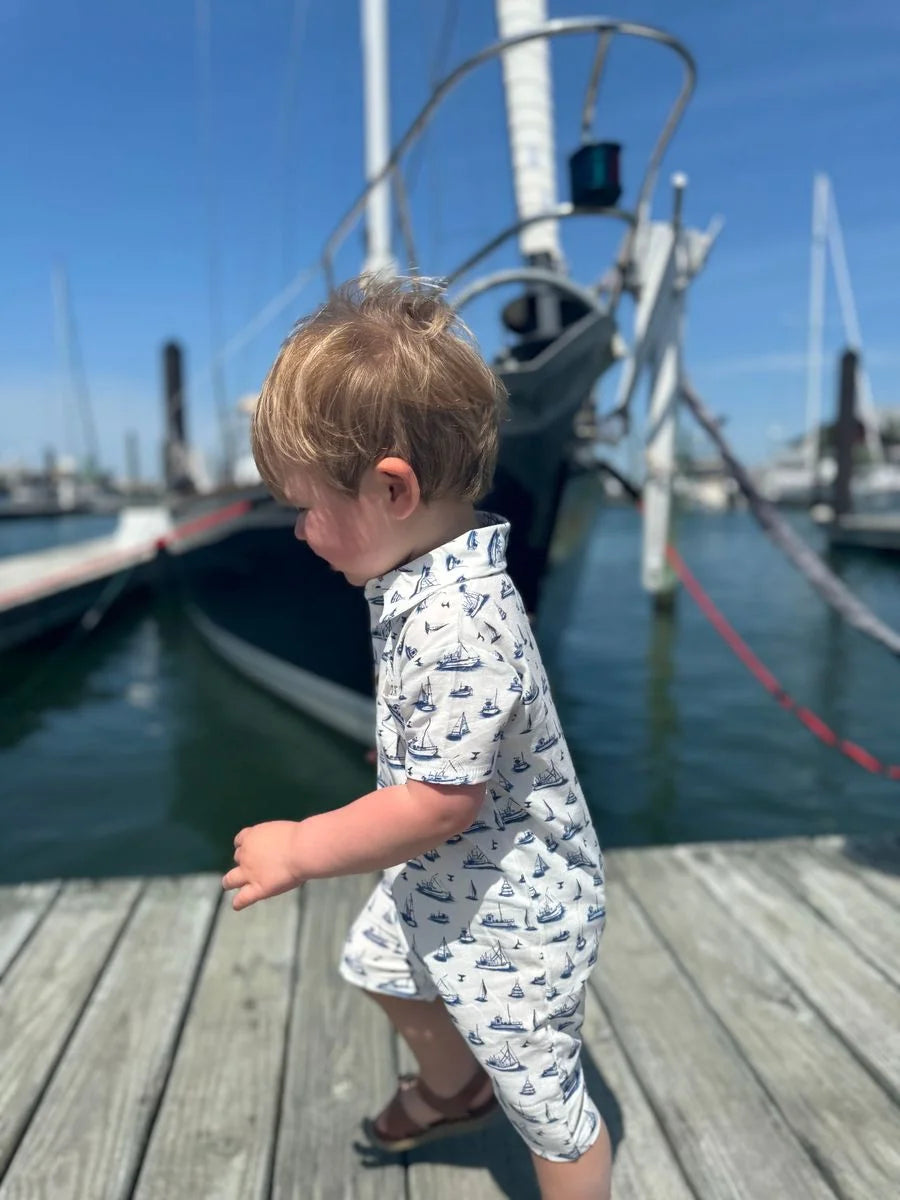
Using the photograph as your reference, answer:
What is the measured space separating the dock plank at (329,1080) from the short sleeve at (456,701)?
0.85 metres

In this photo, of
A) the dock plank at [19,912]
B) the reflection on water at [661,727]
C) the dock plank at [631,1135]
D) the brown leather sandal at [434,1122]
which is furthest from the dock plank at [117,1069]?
the reflection on water at [661,727]

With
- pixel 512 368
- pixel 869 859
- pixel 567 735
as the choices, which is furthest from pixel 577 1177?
pixel 567 735

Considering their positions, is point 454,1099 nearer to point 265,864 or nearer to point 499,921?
point 499,921

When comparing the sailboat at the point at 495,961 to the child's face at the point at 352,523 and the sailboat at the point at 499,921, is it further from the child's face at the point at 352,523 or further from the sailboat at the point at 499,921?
the child's face at the point at 352,523

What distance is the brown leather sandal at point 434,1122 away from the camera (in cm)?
142

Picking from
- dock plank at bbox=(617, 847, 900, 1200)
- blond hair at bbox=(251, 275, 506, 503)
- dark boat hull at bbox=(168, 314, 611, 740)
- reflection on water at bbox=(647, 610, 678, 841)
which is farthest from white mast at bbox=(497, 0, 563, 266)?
blond hair at bbox=(251, 275, 506, 503)

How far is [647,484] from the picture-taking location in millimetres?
7090

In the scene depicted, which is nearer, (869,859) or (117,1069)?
(117,1069)

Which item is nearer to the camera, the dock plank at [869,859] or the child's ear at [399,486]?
the child's ear at [399,486]

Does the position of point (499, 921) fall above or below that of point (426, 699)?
below

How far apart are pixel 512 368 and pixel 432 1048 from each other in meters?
2.88

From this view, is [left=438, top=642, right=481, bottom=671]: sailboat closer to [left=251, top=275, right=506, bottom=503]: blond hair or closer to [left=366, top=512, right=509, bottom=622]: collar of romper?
[left=366, top=512, right=509, bottom=622]: collar of romper

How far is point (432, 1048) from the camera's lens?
4.57ft

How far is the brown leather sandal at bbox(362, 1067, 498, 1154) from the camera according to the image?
142 centimetres
